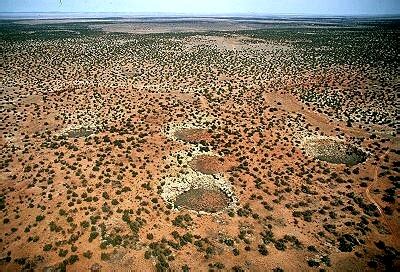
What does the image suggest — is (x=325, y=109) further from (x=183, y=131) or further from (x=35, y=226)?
(x=35, y=226)

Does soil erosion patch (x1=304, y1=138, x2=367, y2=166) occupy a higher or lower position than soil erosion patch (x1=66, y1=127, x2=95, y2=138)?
lower

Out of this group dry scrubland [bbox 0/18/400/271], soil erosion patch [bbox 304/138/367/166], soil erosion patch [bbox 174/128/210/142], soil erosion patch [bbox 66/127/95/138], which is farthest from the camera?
soil erosion patch [bbox 66/127/95/138]

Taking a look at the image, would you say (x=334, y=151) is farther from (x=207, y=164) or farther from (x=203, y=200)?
(x=203, y=200)

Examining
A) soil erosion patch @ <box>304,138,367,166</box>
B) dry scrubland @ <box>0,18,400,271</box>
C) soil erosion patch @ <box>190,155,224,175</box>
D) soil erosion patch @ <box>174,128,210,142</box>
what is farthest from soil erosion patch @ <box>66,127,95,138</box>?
soil erosion patch @ <box>304,138,367,166</box>

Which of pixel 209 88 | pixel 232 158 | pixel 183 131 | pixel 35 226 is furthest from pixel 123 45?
pixel 35 226

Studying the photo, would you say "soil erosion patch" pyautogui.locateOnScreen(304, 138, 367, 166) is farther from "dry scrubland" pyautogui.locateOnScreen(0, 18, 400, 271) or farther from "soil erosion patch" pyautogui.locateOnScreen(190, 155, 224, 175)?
"soil erosion patch" pyautogui.locateOnScreen(190, 155, 224, 175)

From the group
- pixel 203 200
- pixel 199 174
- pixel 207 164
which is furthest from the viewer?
pixel 207 164

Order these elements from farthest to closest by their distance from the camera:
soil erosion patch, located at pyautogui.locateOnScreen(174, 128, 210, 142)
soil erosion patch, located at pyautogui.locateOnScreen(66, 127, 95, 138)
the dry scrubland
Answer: soil erosion patch, located at pyautogui.locateOnScreen(66, 127, 95, 138), soil erosion patch, located at pyautogui.locateOnScreen(174, 128, 210, 142), the dry scrubland

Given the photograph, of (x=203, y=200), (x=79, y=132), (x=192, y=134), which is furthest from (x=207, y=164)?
(x=79, y=132)

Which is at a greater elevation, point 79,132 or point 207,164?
point 79,132
